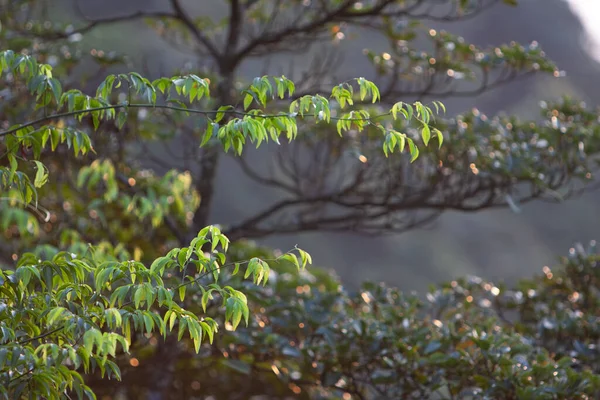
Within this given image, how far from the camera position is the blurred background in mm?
14844

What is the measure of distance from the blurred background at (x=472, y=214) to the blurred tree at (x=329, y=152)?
31.7 ft

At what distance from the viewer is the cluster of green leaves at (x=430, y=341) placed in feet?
9.29

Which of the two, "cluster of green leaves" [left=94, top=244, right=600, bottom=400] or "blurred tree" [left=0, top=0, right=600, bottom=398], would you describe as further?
"blurred tree" [left=0, top=0, right=600, bottom=398]

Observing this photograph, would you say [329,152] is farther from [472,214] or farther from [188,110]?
[472,214]

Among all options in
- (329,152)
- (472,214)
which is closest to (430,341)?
(329,152)

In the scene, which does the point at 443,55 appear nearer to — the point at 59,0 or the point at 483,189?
the point at 483,189

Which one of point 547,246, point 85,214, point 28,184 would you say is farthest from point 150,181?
point 547,246

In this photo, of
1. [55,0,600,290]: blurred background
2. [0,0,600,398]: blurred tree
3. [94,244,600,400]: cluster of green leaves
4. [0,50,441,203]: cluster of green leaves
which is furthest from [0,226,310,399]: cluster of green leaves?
[55,0,600,290]: blurred background

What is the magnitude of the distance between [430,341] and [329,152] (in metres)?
1.34

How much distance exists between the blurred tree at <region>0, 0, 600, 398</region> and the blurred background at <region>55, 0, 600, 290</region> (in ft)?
31.7

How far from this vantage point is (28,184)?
6.75 ft

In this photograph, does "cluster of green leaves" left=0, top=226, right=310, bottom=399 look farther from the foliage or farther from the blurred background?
the blurred background

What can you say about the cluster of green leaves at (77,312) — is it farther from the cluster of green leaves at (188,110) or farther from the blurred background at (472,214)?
the blurred background at (472,214)

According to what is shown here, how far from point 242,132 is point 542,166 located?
1978 mm
